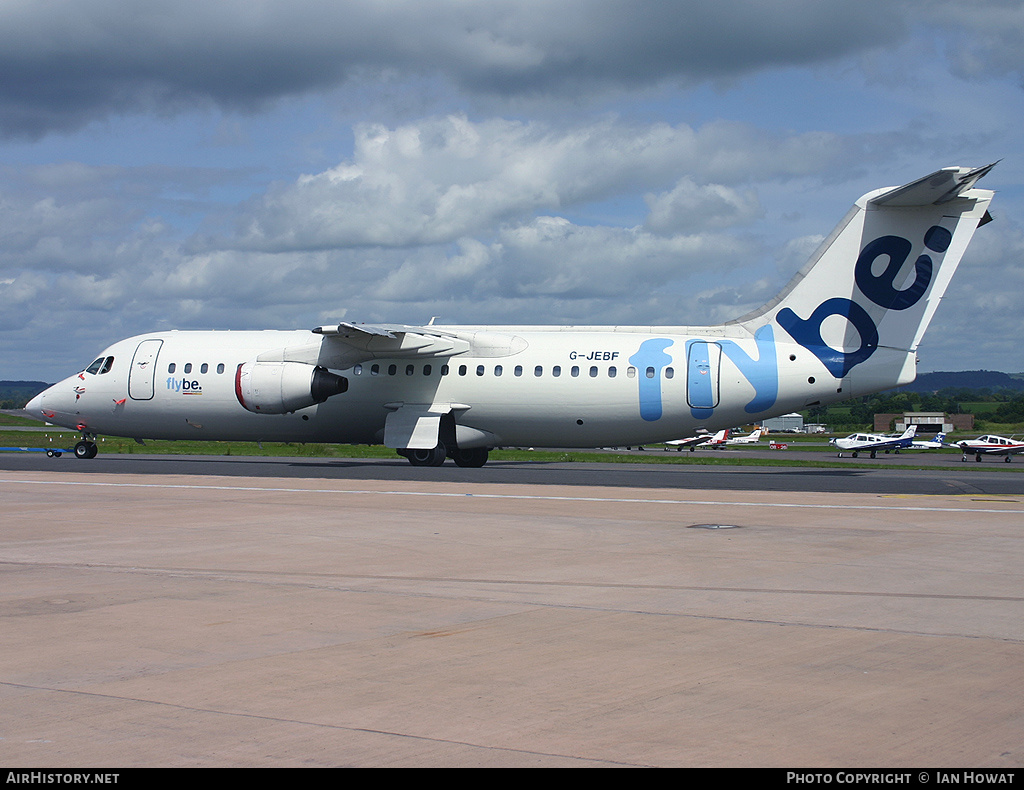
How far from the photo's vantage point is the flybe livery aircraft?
29.0 meters

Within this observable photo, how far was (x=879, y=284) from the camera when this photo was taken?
29219 mm

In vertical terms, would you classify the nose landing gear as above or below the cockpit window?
below

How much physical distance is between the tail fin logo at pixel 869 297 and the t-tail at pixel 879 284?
0.09ft

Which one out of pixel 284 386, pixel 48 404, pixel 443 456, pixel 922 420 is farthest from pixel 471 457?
pixel 922 420

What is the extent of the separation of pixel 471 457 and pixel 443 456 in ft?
7.04

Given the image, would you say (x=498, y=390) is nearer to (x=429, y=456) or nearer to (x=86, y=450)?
(x=429, y=456)

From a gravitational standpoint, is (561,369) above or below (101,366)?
below

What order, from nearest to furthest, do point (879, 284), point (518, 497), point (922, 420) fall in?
1. point (518, 497)
2. point (879, 284)
3. point (922, 420)

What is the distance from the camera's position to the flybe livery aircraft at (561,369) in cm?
2898

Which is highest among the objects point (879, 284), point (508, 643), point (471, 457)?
point (879, 284)

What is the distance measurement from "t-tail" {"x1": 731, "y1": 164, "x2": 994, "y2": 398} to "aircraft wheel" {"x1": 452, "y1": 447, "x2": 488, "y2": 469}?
35.6 ft

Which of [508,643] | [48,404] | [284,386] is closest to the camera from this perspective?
[508,643]

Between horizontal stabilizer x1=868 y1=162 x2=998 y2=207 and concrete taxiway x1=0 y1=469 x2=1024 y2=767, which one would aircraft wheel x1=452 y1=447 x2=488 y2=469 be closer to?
horizontal stabilizer x1=868 y1=162 x2=998 y2=207

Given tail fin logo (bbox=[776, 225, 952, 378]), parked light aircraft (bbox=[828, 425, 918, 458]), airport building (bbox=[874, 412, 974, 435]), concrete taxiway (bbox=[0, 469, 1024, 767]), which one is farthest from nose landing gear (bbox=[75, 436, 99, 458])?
airport building (bbox=[874, 412, 974, 435])
